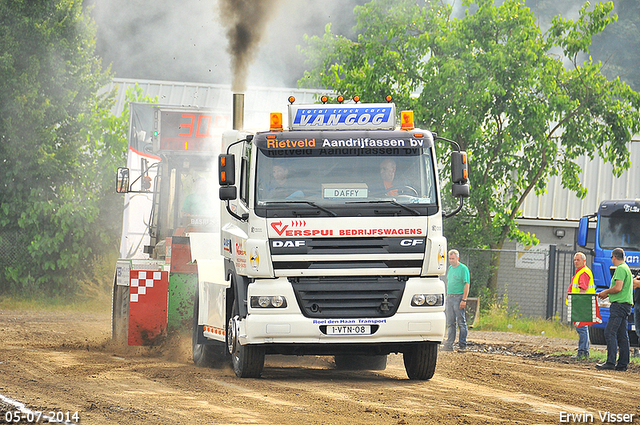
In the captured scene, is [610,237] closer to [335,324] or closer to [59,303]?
[335,324]

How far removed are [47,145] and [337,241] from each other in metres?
15.0

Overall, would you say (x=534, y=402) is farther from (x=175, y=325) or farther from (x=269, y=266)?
(x=175, y=325)

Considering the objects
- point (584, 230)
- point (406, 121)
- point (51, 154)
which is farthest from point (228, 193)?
point (51, 154)

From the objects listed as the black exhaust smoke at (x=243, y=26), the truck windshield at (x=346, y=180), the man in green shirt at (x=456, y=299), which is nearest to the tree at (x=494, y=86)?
the black exhaust smoke at (x=243, y=26)

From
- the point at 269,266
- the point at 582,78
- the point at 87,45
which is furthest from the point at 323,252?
the point at 87,45

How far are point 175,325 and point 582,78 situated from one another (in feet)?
40.4

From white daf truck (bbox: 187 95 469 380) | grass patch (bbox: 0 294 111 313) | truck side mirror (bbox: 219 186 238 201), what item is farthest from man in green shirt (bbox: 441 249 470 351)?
grass patch (bbox: 0 294 111 313)

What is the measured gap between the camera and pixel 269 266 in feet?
29.2

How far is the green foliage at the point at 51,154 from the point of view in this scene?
70.4ft

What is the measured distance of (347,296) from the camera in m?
9.04

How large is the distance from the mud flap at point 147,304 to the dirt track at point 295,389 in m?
0.25

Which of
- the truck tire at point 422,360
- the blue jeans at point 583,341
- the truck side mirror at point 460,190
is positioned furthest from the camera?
the blue jeans at point 583,341

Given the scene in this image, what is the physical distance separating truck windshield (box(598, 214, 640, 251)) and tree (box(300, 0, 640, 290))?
8.95 feet

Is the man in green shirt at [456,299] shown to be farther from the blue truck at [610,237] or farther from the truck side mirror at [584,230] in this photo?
the truck side mirror at [584,230]
